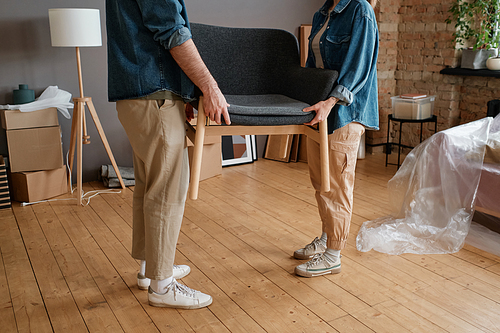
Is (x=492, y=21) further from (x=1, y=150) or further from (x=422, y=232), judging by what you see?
(x=1, y=150)

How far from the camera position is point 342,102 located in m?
1.78

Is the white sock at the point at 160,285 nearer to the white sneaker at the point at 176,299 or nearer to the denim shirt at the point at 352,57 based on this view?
the white sneaker at the point at 176,299

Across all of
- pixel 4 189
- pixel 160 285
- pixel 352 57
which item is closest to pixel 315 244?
pixel 160 285

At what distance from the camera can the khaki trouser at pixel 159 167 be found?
63.4 inches

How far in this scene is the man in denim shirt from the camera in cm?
151

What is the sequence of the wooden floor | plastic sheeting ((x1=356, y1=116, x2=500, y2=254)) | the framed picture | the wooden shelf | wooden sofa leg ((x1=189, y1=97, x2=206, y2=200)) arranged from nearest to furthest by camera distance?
wooden sofa leg ((x1=189, y1=97, x2=206, y2=200)), the wooden floor, plastic sheeting ((x1=356, y1=116, x2=500, y2=254)), the wooden shelf, the framed picture

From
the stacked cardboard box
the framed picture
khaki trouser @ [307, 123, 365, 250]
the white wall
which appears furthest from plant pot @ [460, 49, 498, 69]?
the stacked cardboard box

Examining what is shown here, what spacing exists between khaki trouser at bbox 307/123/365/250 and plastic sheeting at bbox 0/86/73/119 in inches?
78.4

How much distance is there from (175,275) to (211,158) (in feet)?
5.93

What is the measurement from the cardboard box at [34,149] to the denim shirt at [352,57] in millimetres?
2126

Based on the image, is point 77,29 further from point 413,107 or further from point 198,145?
point 413,107

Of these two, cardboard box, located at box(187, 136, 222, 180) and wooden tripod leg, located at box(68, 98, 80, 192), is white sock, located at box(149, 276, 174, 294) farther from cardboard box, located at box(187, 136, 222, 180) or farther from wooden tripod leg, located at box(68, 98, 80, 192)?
cardboard box, located at box(187, 136, 222, 180)

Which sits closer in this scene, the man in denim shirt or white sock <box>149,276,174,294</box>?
the man in denim shirt

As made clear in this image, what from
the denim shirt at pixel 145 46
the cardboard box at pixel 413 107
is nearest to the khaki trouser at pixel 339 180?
the denim shirt at pixel 145 46
